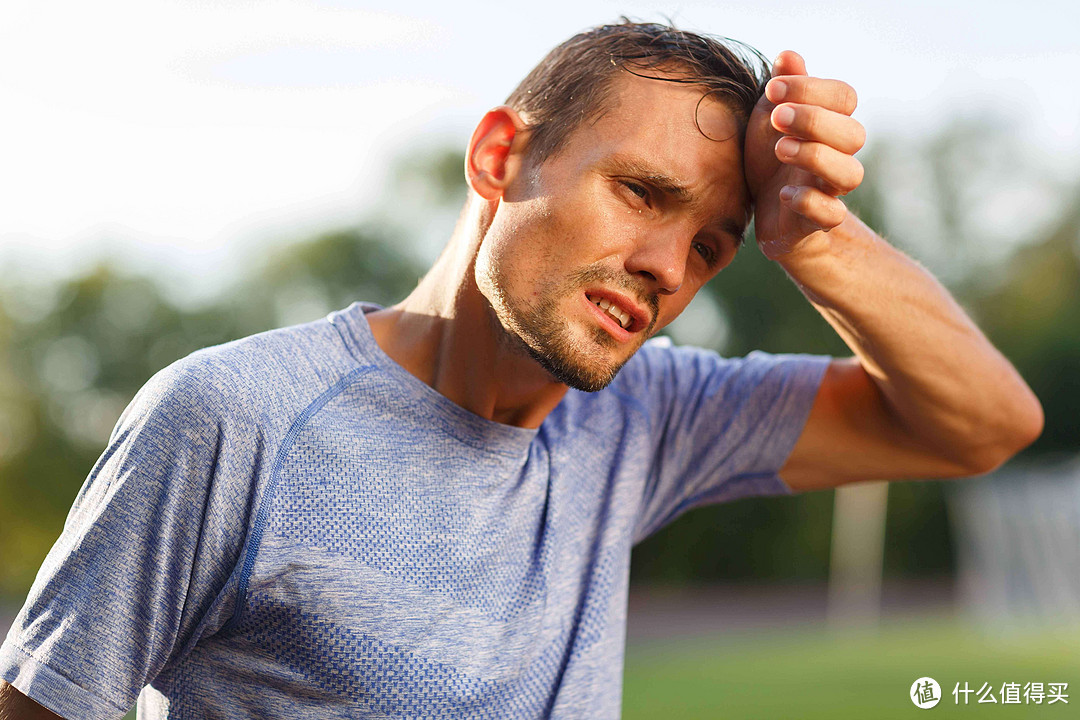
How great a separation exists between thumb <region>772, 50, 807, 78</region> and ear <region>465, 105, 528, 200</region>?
573 millimetres

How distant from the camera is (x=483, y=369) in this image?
206 centimetres

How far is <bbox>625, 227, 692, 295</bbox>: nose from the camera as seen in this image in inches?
75.5

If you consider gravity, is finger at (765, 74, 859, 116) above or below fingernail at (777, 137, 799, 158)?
above

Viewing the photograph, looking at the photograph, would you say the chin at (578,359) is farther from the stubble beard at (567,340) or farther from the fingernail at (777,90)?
the fingernail at (777,90)

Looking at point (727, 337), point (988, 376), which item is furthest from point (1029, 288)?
point (988, 376)

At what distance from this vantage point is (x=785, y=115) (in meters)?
1.75

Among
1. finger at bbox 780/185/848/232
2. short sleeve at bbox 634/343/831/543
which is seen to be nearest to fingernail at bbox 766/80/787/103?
finger at bbox 780/185/848/232

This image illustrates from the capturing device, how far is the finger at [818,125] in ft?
5.67

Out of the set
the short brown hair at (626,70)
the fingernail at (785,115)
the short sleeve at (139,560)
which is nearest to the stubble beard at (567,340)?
the short brown hair at (626,70)

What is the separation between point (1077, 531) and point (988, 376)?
14204 millimetres

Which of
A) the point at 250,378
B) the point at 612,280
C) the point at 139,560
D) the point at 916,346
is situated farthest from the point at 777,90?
the point at 139,560

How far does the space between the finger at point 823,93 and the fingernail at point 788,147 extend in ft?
0.25

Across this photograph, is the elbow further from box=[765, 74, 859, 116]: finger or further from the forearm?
box=[765, 74, 859, 116]: finger

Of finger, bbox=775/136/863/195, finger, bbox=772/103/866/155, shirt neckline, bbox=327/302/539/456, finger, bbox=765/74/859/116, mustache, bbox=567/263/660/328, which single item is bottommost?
shirt neckline, bbox=327/302/539/456
